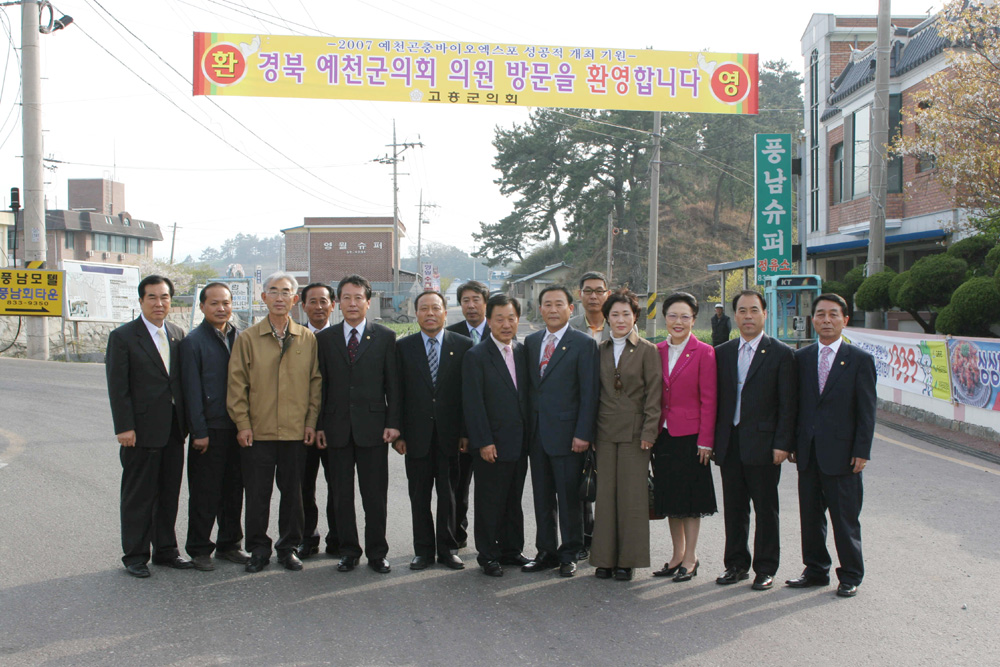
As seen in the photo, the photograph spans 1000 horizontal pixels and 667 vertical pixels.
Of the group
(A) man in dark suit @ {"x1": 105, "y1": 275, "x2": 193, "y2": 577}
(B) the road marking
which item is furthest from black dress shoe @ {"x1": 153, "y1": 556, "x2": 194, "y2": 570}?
(B) the road marking

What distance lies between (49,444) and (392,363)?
20.6ft

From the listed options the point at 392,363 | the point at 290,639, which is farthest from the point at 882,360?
the point at 290,639

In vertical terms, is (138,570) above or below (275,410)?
below

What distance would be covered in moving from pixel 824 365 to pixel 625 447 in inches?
54.6

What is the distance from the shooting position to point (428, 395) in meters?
5.55

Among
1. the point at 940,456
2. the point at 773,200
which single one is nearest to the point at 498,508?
the point at 940,456

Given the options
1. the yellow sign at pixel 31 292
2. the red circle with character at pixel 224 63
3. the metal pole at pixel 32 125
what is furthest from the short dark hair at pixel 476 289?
the metal pole at pixel 32 125

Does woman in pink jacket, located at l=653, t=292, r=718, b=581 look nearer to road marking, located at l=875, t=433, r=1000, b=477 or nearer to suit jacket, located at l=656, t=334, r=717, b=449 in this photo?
suit jacket, located at l=656, t=334, r=717, b=449

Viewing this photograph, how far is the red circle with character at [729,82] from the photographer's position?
13.3 metres

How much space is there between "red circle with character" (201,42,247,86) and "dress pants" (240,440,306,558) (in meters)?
8.94

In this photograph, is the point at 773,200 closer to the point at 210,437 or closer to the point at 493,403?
the point at 493,403

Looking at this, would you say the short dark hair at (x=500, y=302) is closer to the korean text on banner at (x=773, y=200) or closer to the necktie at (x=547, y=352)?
the necktie at (x=547, y=352)

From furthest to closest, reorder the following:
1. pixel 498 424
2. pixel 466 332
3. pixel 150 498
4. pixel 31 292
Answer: pixel 31 292
pixel 466 332
pixel 498 424
pixel 150 498

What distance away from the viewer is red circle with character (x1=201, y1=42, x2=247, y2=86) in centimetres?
1255
